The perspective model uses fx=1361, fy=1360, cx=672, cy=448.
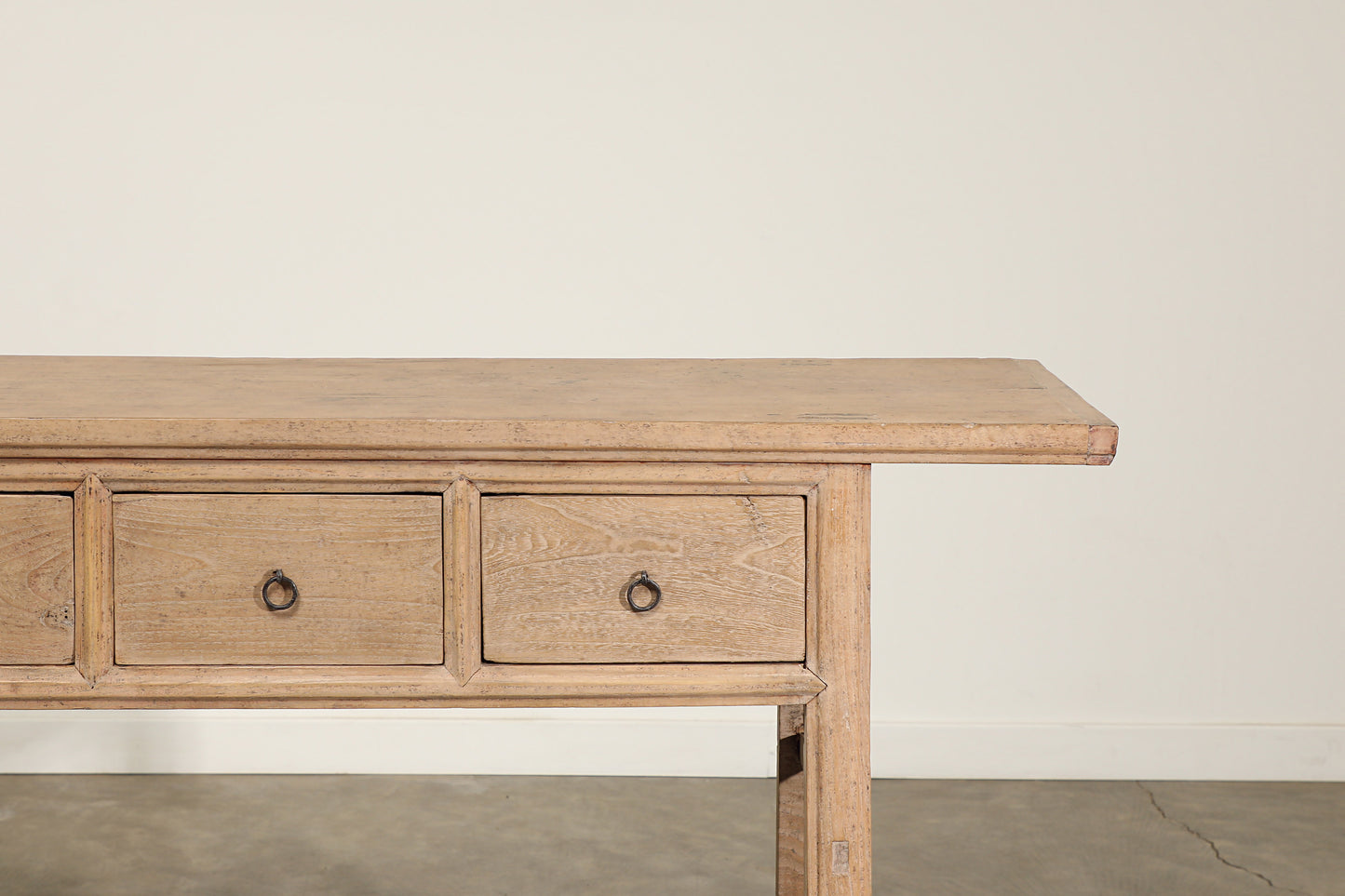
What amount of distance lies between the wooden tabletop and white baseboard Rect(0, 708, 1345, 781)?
57.3 inches

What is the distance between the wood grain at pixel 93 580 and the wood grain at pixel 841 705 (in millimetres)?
751

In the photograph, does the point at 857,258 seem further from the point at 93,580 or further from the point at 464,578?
the point at 93,580

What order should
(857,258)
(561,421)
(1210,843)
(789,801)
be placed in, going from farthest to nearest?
(857,258)
(1210,843)
(789,801)
(561,421)

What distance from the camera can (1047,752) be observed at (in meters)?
2.98

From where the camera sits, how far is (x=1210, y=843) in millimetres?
2615

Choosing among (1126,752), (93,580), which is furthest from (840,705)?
(1126,752)

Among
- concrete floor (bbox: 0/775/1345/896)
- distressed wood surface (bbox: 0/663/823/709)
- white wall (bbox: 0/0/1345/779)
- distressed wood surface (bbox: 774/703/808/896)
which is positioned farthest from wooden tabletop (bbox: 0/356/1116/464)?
white wall (bbox: 0/0/1345/779)

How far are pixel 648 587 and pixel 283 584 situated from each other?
0.39 metres

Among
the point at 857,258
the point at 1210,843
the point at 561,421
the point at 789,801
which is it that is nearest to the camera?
the point at 561,421

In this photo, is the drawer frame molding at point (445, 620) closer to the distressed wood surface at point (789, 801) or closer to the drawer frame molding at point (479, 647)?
the drawer frame molding at point (479, 647)

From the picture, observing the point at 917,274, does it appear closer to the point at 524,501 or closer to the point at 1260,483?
the point at 1260,483

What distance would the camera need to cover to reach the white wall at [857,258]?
290 cm

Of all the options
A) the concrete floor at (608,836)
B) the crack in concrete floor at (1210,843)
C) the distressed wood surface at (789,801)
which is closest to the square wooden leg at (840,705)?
the distressed wood surface at (789,801)

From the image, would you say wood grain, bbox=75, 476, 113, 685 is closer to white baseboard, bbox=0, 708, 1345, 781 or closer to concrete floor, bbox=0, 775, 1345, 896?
concrete floor, bbox=0, 775, 1345, 896
